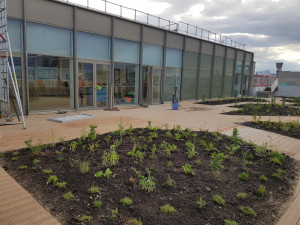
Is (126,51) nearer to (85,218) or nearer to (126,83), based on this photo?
(126,83)

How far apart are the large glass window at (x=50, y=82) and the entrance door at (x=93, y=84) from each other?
0.52 m

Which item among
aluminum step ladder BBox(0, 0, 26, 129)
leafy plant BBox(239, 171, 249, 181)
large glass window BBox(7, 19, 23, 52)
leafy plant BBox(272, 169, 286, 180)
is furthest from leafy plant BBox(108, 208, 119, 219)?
large glass window BBox(7, 19, 23, 52)

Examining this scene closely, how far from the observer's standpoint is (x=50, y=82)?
33.2 ft

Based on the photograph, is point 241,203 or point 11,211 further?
point 241,203

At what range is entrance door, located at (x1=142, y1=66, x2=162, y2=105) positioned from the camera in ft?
47.3

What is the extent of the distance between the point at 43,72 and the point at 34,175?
23.1ft

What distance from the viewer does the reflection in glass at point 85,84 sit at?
1124 cm

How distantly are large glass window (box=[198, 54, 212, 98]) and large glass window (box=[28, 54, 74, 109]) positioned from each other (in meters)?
11.0

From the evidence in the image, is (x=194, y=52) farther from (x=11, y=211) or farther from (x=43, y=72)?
(x=11, y=211)

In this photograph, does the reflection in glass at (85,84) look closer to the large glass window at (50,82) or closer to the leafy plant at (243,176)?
the large glass window at (50,82)

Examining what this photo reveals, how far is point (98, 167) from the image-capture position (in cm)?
418

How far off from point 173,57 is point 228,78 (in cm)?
830

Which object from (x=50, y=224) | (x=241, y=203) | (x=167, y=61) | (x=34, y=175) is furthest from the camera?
(x=167, y=61)

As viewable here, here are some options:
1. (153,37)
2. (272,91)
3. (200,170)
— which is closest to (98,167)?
(200,170)
